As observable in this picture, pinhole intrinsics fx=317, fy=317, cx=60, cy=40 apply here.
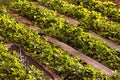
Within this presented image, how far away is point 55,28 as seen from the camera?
332 inches

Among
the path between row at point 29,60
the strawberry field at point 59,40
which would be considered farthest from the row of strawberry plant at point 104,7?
the path between row at point 29,60

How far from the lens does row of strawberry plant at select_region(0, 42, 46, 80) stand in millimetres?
6426

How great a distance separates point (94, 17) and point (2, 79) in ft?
11.9

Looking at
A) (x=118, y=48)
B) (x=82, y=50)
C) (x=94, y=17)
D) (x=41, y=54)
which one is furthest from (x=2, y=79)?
(x=94, y=17)

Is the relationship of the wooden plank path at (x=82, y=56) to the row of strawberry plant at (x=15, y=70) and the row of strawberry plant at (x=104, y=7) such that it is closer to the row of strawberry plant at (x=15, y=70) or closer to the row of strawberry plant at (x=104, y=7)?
the row of strawberry plant at (x=15, y=70)

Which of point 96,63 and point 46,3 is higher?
point 46,3

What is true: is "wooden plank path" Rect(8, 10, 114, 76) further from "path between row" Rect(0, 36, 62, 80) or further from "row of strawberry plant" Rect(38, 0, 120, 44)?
"row of strawberry plant" Rect(38, 0, 120, 44)

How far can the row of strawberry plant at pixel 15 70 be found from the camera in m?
6.43

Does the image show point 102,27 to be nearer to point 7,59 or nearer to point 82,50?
point 82,50

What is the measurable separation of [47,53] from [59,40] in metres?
0.94

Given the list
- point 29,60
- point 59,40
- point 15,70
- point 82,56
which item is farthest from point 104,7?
point 15,70

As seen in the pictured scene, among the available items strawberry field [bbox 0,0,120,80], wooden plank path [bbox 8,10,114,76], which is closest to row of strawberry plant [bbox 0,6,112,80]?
strawberry field [bbox 0,0,120,80]

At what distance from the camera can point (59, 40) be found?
8.05 meters

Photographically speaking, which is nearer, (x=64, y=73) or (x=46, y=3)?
(x=64, y=73)
